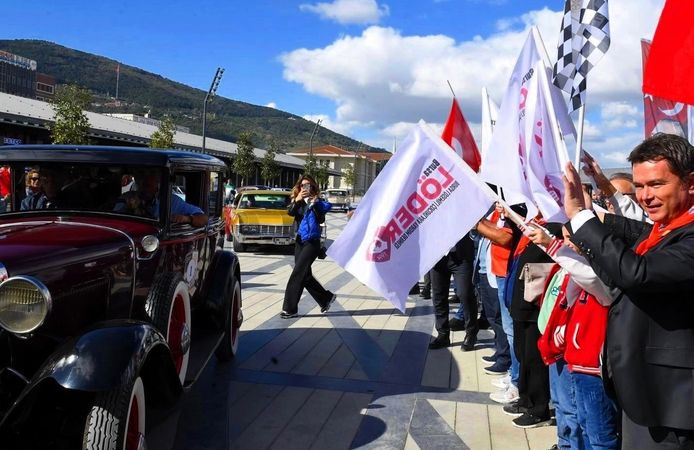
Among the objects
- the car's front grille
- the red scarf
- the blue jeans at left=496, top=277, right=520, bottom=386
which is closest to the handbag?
the blue jeans at left=496, top=277, right=520, bottom=386

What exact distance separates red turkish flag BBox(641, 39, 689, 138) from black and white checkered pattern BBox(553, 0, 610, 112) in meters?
0.49

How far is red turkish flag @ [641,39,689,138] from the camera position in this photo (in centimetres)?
396

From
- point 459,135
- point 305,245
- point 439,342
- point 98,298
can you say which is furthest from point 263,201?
point 98,298

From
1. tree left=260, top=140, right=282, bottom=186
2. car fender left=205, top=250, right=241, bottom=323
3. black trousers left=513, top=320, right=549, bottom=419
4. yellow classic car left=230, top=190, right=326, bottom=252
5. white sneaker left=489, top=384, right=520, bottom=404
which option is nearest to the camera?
black trousers left=513, top=320, right=549, bottom=419

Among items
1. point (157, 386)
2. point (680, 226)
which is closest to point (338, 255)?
point (157, 386)

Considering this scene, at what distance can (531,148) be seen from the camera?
11.4 ft

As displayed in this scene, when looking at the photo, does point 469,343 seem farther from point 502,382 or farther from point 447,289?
point 502,382

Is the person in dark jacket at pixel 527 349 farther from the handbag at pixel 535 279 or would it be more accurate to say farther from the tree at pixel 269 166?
the tree at pixel 269 166

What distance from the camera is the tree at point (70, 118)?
21.2 meters

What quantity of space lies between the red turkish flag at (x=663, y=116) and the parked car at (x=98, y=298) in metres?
3.50

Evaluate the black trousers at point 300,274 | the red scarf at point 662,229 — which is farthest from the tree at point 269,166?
the red scarf at point 662,229

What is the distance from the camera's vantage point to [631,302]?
2.14 metres

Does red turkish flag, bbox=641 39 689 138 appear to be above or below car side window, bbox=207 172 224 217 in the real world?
above

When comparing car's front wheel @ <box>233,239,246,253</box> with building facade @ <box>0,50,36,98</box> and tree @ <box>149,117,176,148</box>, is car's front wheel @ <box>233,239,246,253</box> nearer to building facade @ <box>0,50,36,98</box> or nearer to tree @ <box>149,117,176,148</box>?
tree @ <box>149,117,176,148</box>
